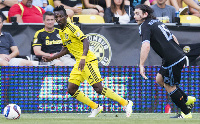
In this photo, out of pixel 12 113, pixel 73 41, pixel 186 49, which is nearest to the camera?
pixel 12 113

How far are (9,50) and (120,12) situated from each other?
10.5 feet

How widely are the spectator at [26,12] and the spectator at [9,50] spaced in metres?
1.00

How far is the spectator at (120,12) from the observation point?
1224 cm

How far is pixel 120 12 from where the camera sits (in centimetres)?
1246

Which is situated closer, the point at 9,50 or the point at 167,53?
the point at 167,53

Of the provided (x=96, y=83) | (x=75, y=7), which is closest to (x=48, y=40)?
(x=75, y=7)

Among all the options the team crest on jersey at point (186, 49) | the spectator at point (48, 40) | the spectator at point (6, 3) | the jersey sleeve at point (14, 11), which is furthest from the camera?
the spectator at point (6, 3)

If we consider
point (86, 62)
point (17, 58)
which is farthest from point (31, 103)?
point (86, 62)

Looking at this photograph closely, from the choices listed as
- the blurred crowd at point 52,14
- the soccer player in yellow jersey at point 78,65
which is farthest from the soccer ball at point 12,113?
the blurred crowd at point 52,14

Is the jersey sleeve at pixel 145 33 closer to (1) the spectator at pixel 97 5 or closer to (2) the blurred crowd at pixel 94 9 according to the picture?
(2) the blurred crowd at pixel 94 9

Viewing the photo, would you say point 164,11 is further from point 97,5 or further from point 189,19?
point 97,5

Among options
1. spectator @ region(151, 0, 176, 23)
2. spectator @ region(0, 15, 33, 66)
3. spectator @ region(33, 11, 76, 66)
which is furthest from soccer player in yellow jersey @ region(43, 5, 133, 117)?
spectator @ region(151, 0, 176, 23)

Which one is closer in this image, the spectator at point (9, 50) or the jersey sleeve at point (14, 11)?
the spectator at point (9, 50)

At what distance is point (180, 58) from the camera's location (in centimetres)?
802
